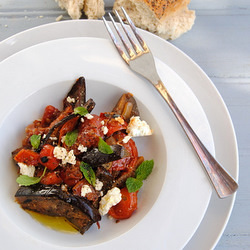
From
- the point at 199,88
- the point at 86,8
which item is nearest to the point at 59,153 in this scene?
the point at 199,88

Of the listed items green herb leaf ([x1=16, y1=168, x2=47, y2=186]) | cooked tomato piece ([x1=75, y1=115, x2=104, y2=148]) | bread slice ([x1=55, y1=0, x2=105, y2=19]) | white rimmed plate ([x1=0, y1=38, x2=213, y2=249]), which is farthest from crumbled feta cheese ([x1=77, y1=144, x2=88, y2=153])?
bread slice ([x1=55, y1=0, x2=105, y2=19])

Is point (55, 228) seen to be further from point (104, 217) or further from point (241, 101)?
point (241, 101)

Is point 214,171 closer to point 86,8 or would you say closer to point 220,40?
point 220,40

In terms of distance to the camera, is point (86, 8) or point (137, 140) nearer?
point (137, 140)

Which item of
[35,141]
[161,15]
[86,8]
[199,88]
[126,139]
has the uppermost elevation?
[86,8]

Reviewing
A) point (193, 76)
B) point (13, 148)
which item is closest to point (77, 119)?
point (13, 148)

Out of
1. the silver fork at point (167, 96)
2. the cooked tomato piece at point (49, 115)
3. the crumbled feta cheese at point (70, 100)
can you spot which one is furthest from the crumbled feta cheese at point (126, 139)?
the cooked tomato piece at point (49, 115)

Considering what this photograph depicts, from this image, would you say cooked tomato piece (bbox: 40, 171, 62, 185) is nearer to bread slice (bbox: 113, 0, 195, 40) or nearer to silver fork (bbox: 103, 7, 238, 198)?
silver fork (bbox: 103, 7, 238, 198)

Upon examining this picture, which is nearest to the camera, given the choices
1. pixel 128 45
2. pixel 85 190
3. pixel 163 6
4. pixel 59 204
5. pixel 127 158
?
pixel 59 204
